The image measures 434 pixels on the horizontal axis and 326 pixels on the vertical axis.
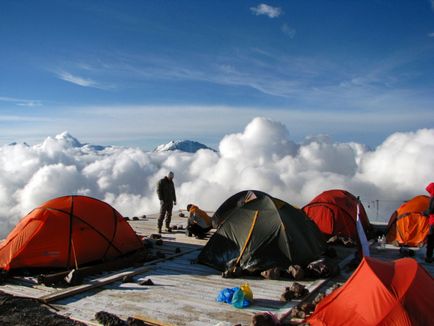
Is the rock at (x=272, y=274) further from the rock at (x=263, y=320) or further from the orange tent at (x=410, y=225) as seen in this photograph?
the orange tent at (x=410, y=225)

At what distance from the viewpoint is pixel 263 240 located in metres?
10.2

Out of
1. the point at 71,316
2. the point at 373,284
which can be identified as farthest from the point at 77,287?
the point at 373,284

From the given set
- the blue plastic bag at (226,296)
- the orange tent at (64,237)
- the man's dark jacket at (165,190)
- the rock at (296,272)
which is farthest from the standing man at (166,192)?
the blue plastic bag at (226,296)

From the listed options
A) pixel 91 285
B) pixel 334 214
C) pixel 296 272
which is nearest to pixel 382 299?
pixel 296 272

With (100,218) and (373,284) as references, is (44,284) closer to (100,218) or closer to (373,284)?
(100,218)

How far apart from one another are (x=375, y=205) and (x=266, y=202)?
1249cm

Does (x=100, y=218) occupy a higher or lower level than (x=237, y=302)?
higher

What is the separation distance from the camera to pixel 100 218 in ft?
37.0

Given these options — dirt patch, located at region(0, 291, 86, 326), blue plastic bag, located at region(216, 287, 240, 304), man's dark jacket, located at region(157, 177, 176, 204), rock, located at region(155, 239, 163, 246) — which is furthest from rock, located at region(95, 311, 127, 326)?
man's dark jacket, located at region(157, 177, 176, 204)

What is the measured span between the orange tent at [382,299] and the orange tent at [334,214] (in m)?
7.36

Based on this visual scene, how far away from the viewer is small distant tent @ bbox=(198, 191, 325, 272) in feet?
32.9

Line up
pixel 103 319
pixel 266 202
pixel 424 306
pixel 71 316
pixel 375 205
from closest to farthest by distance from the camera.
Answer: pixel 424 306
pixel 103 319
pixel 71 316
pixel 266 202
pixel 375 205

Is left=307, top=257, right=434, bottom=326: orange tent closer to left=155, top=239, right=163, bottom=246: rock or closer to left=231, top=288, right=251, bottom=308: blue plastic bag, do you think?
left=231, top=288, right=251, bottom=308: blue plastic bag

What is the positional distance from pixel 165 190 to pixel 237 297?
8.58 meters
